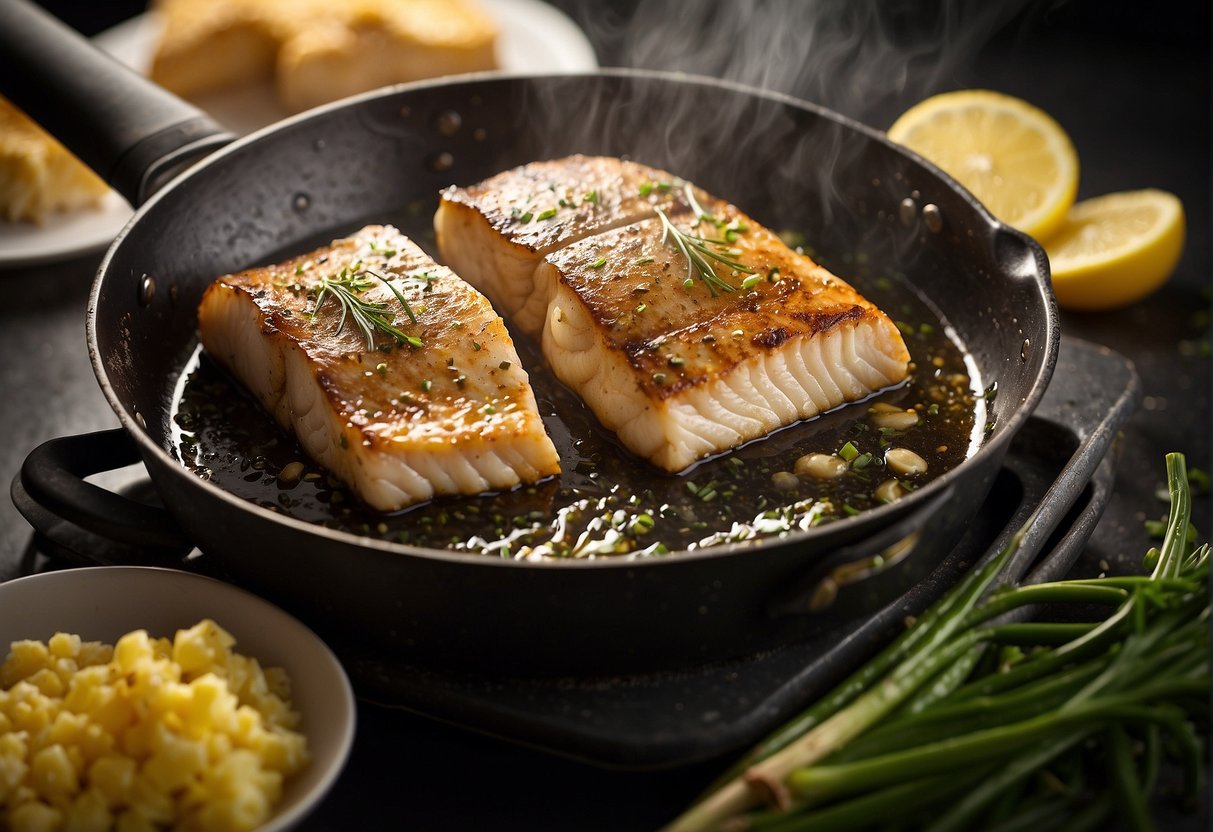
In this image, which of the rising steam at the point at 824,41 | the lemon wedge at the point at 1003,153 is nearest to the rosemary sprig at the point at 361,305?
the lemon wedge at the point at 1003,153

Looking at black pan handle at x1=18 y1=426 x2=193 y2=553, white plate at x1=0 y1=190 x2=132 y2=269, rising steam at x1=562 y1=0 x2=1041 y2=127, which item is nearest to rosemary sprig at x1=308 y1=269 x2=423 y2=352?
black pan handle at x1=18 y1=426 x2=193 y2=553

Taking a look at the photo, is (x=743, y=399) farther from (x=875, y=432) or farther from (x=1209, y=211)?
(x=1209, y=211)

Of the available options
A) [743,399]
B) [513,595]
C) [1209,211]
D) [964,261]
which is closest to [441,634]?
[513,595]

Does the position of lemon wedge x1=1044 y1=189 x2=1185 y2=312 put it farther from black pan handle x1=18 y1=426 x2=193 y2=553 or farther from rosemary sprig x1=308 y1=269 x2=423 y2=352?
black pan handle x1=18 y1=426 x2=193 y2=553

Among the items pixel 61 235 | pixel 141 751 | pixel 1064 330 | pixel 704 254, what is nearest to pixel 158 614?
pixel 141 751

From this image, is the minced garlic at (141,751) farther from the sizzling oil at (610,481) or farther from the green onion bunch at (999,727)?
the green onion bunch at (999,727)

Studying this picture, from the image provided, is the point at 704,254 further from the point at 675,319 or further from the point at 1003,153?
the point at 1003,153

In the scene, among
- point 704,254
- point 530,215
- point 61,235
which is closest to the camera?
point 704,254

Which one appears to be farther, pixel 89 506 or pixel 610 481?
pixel 610 481
